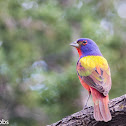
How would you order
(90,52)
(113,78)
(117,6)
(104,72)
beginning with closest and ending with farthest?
(104,72) → (90,52) → (113,78) → (117,6)

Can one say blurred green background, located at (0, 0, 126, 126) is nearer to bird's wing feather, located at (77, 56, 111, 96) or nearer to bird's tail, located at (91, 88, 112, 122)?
bird's wing feather, located at (77, 56, 111, 96)

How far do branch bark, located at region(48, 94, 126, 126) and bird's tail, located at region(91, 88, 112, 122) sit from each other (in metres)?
0.09

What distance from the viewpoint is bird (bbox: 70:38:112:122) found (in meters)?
3.78

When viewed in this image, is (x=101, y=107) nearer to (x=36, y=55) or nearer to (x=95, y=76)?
(x=95, y=76)

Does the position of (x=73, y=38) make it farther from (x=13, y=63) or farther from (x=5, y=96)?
(x=5, y=96)

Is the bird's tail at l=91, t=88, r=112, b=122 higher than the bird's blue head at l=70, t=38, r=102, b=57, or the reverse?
the bird's blue head at l=70, t=38, r=102, b=57

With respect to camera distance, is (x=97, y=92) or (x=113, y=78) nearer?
(x=97, y=92)

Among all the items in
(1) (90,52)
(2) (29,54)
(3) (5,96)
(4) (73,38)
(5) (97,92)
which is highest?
(4) (73,38)

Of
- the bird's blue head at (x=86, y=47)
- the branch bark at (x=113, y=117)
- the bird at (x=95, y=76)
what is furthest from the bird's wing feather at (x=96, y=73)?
the bird's blue head at (x=86, y=47)

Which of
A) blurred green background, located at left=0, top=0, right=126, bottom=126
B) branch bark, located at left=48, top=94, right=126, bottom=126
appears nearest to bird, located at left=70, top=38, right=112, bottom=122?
branch bark, located at left=48, top=94, right=126, bottom=126

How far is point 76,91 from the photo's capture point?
568 centimetres

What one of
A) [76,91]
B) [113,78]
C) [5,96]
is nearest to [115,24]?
[113,78]

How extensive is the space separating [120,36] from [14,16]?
9.18 feet

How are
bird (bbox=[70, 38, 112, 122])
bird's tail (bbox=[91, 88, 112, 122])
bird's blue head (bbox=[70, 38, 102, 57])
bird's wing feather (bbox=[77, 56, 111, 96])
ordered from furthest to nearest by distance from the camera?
bird's blue head (bbox=[70, 38, 102, 57]), bird's wing feather (bbox=[77, 56, 111, 96]), bird (bbox=[70, 38, 112, 122]), bird's tail (bbox=[91, 88, 112, 122])
